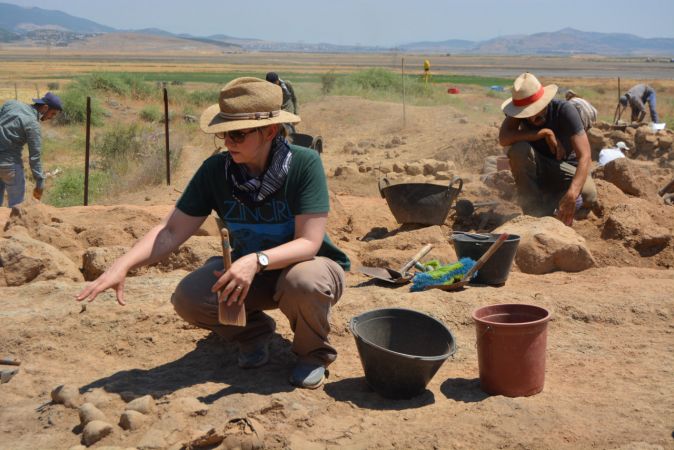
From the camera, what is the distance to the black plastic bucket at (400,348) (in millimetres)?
3486

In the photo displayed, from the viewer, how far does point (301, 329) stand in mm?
3672

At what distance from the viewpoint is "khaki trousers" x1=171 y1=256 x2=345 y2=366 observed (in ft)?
11.6

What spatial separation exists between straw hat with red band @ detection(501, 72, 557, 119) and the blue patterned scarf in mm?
3451

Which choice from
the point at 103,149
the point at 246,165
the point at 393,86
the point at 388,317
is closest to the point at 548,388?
the point at 388,317

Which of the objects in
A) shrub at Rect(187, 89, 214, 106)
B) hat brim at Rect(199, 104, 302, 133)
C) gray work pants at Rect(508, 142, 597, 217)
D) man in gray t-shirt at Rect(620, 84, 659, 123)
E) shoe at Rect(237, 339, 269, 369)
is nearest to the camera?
hat brim at Rect(199, 104, 302, 133)

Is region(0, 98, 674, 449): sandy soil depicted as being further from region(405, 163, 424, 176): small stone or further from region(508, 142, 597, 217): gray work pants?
region(405, 163, 424, 176): small stone

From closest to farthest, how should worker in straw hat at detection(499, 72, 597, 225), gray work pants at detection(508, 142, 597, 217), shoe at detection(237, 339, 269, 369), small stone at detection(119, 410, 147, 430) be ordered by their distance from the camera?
1. small stone at detection(119, 410, 147, 430)
2. shoe at detection(237, 339, 269, 369)
3. worker in straw hat at detection(499, 72, 597, 225)
4. gray work pants at detection(508, 142, 597, 217)

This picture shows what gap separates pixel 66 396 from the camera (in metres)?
3.56

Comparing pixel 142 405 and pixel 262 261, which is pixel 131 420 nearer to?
pixel 142 405

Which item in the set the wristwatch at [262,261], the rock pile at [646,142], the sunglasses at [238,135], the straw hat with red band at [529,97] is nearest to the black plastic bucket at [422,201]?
the straw hat with red band at [529,97]

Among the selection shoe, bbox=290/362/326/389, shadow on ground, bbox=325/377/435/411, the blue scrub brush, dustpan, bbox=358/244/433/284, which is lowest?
shadow on ground, bbox=325/377/435/411

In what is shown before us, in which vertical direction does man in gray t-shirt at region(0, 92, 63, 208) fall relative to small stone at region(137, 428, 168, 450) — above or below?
above

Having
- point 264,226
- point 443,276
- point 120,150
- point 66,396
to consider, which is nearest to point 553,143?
point 443,276

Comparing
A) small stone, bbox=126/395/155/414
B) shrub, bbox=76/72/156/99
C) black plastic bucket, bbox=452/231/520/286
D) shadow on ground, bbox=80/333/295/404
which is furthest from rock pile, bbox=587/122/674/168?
shrub, bbox=76/72/156/99
